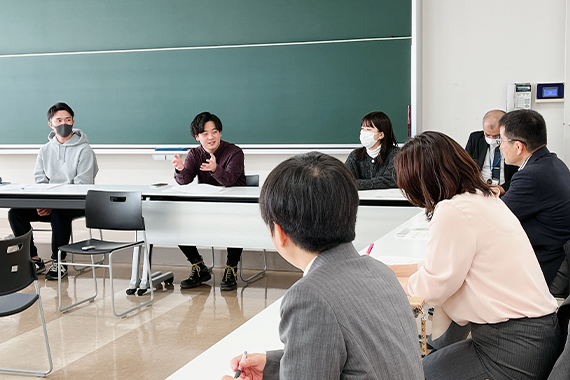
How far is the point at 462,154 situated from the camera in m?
1.62

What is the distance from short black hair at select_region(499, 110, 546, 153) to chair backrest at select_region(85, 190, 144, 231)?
2454 mm

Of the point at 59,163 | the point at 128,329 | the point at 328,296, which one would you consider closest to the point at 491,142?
the point at 128,329

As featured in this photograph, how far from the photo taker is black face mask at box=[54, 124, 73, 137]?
498cm

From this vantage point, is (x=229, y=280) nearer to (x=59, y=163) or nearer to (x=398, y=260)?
(x=59, y=163)

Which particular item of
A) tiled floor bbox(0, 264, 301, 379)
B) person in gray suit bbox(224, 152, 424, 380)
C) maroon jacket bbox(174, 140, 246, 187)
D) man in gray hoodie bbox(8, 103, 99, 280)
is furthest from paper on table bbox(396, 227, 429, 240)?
man in gray hoodie bbox(8, 103, 99, 280)

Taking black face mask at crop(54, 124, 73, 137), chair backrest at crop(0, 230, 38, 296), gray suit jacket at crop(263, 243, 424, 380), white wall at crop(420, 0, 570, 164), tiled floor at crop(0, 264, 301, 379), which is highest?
white wall at crop(420, 0, 570, 164)

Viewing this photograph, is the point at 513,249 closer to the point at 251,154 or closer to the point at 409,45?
the point at 409,45

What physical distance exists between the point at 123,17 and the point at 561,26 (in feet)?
14.6

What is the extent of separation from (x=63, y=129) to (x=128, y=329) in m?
2.28

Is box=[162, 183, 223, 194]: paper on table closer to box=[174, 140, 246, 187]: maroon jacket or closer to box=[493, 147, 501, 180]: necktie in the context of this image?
box=[174, 140, 246, 187]: maroon jacket

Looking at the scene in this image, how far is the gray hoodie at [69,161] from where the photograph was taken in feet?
→ 16.5

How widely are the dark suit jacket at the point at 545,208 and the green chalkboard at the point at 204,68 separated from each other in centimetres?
278

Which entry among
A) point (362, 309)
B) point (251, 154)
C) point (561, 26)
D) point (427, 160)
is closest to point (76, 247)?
point (251, 154)

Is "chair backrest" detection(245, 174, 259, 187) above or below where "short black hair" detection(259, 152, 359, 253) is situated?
below
